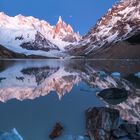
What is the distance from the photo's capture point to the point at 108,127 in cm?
1410

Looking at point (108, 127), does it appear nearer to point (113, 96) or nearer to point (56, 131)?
point (56, 131)

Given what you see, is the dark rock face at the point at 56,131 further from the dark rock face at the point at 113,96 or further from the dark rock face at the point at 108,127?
the dark rock face at the point at 113,96

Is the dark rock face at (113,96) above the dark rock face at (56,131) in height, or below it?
above

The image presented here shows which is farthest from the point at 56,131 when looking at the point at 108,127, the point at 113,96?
the point at 113,96

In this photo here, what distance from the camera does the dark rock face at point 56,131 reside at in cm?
1460

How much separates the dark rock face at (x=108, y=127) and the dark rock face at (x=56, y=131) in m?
1.16

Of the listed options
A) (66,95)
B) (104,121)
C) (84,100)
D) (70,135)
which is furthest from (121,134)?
(66,95)

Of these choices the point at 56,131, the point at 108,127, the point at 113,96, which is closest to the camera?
the point at 108,127

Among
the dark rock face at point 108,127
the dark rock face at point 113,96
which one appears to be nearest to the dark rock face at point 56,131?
the dark rock face at point 108,127

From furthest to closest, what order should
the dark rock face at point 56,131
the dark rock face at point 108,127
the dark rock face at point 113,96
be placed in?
1. the dark rock face at point 113,96
2. the dark rock face at point 56,131
3. the dark rock face at point 108,127

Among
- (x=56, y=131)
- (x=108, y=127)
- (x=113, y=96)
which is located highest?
(x=113, y=96)

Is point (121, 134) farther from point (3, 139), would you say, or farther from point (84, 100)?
point (84, 100)

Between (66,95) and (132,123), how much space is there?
11.4 meters

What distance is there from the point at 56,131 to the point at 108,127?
7.67 ft
